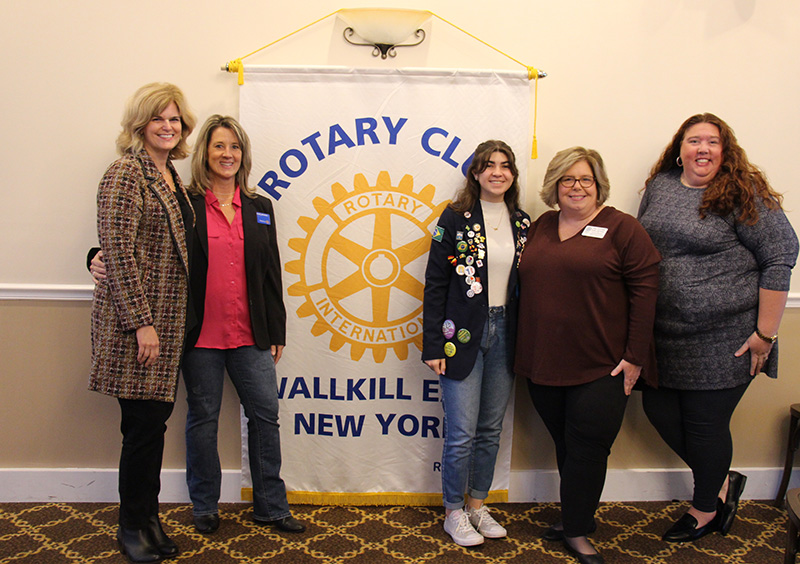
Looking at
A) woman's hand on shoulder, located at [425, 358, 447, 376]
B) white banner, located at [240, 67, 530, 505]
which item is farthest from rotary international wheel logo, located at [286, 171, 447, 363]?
woman's hand on shoulder, located at [425, 358, 447, 376]

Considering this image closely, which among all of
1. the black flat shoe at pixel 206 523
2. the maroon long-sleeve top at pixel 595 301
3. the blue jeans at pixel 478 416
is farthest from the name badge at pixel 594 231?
the black flat shoe at pixel 206 523

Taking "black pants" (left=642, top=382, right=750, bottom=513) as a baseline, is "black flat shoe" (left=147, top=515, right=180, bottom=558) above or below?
below

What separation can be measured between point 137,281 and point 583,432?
1.58m

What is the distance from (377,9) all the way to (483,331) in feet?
4.26

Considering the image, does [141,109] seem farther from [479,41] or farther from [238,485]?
[238,485]

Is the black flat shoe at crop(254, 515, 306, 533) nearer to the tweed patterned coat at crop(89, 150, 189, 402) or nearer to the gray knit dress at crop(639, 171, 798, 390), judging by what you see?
the tweed patterned coat at crop(89, 150, 189, 402)

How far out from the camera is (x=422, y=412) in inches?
98.4

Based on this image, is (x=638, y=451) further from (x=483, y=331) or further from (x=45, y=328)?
(x=45, y=328)

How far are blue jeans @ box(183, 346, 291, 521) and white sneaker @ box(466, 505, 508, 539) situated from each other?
2.40 feet

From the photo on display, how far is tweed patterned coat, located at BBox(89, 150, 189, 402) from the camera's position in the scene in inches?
72.3

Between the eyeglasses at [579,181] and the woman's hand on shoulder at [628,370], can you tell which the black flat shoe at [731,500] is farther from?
the eyeglasses at [579,181]

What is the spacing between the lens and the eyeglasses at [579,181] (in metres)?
2.04

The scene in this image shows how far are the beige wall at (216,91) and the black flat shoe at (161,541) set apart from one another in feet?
1.42

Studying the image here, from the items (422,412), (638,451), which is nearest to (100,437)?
(422,412)
